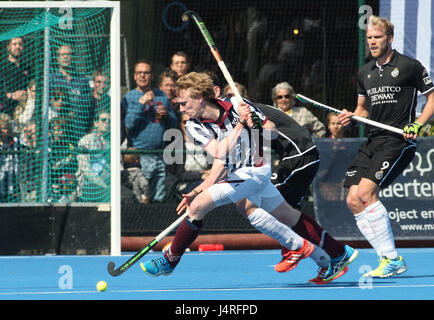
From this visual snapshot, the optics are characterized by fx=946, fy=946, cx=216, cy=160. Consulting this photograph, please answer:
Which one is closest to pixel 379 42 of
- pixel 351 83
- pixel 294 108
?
pixel 294 108

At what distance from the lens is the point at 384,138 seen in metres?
7.16

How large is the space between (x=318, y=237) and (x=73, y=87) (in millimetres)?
3874

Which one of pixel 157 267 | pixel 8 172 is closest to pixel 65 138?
pixel 8 172

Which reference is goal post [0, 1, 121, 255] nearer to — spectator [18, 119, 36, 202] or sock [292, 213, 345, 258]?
spectator [18, 119, 36, 202]

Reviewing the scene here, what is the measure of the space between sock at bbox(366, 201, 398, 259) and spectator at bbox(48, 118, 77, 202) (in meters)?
3.56

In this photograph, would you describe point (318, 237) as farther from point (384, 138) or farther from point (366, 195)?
point (384, 138)

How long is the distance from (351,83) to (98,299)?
5773 millimetres

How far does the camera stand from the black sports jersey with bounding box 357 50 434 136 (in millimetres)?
7176

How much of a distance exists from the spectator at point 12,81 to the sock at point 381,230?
4.04 m

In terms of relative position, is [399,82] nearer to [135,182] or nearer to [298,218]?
[298,218]

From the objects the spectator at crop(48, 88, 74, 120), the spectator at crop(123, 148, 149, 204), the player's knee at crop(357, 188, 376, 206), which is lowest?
the spectator at crop(123, 148, 149, 204)

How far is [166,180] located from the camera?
986 cm

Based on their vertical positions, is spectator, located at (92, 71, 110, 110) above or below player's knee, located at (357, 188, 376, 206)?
above

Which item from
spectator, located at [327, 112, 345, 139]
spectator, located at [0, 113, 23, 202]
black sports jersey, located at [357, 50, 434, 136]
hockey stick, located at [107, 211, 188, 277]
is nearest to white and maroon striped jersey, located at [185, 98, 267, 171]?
hockey stick, located at [107, 211, 188, 277]
